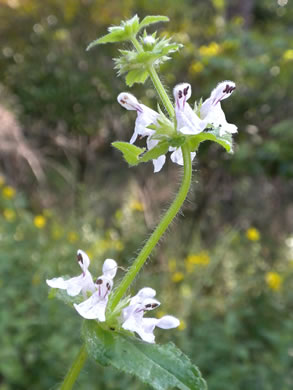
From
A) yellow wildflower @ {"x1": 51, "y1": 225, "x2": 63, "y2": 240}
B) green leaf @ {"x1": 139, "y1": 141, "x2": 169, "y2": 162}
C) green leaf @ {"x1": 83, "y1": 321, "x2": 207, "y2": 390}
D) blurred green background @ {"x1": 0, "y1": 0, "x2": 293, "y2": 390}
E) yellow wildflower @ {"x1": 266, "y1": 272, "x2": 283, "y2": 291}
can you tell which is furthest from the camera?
yellow wildflower @ {"x1": 51, "y1": 225, "x2": 63, "y2": 240}

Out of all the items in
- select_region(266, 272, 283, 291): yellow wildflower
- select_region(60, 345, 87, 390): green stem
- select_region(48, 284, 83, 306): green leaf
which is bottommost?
select_region(60, 345, 87, 390): green stem

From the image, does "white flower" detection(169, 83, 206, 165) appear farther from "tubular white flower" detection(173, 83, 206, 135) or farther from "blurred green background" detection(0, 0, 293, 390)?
"blurred green background" detection(0, 0, 293, 390)

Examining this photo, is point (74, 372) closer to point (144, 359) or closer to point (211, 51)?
point (144, 359)

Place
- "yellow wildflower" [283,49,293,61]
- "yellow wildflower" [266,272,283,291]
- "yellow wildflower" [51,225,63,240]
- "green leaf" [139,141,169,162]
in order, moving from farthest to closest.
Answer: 1. "yellow wildflower" [283,49,293,61]
2. "yellow wildflower" [51,225,63,240]
3. "yellow wildflower" [266,272,283,291]
4. "green leaf" [139,141,169,162]

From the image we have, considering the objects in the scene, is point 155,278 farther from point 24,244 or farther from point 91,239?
point 24,244

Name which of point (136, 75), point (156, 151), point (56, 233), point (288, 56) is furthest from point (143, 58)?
point (288, 56)

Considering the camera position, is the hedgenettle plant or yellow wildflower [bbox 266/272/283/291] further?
yellow wildflower [bbox 266/272/283/291]

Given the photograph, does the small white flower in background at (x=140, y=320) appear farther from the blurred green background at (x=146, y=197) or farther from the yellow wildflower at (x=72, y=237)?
the yellow wildflower at (x=72, y=237)

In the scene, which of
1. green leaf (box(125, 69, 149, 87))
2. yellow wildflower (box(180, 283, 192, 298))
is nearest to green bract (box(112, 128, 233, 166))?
green leaf (box(125, 69, 149, 87))
